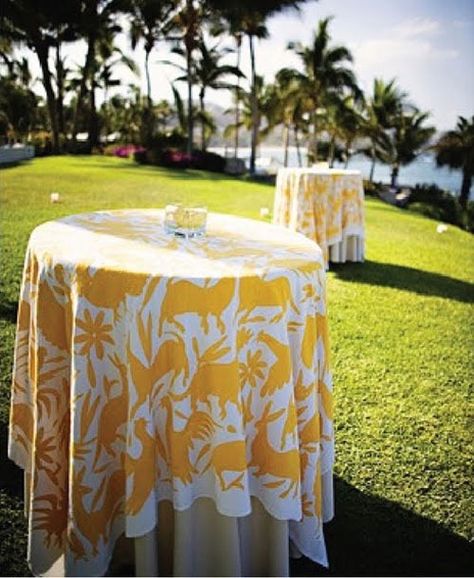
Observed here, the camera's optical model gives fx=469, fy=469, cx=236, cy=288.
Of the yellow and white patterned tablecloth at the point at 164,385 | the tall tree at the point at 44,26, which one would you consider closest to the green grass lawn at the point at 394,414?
the yellow and white patterned tablecloth at the point at 164,385

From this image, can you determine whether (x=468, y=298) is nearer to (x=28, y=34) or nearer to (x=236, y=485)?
(x=236, y=485)

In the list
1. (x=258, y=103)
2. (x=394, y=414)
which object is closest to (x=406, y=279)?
(x=394, y=414)

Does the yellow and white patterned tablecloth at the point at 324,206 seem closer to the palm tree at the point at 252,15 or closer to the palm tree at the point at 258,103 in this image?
the palm tree at the point at 252,15

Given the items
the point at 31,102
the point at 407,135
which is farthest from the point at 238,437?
the point at 31,102

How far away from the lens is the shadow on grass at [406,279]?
5043mm

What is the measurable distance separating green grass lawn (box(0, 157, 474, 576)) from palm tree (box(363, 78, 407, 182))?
2374 cm

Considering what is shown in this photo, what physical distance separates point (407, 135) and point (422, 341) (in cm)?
2836

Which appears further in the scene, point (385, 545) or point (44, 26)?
point (44, 26)

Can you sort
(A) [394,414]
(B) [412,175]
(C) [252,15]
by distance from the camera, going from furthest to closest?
(B) [412,175] < (C) [252,15] < (A) [394,414]

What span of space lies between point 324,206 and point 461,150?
24.5 metres

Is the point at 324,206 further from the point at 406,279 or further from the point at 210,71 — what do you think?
the point at 210,71

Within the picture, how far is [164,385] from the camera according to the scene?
128 centimetres

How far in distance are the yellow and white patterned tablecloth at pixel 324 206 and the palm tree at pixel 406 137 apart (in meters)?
25.3

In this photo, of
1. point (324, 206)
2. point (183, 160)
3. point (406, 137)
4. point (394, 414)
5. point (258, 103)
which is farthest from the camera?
point (258, 103)
